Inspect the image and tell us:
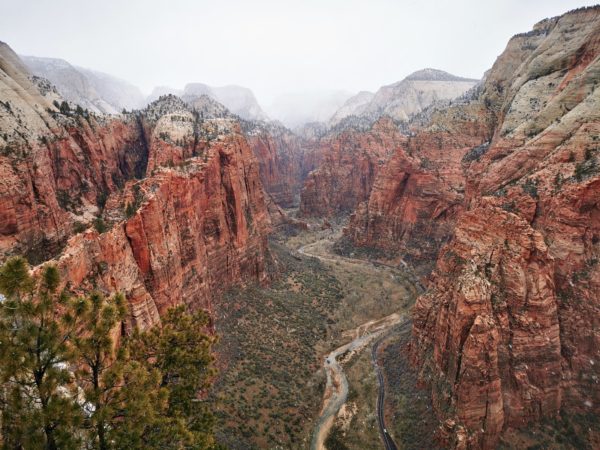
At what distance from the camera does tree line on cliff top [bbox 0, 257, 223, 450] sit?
35.5ft

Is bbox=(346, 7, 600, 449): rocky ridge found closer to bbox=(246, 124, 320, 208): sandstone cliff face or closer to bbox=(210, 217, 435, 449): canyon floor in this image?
bbox=(210, 217, 435, 449): canyon floor

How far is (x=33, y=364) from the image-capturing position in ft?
35.9

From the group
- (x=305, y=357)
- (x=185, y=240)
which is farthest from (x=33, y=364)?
(x=305, y=357)

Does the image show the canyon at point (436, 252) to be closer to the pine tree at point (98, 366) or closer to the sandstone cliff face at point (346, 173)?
the pine tree at point (98, 366)

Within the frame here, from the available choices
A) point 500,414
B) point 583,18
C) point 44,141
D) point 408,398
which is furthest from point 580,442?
point 583,18

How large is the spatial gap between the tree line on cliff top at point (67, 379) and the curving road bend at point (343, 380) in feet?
83.3

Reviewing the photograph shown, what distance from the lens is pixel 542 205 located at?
115 ft

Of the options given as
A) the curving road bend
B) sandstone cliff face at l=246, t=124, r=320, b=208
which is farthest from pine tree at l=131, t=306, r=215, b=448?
sandstone cliff face at l=246, t=124, r=320, b=208

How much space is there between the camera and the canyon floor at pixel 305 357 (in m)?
36.6

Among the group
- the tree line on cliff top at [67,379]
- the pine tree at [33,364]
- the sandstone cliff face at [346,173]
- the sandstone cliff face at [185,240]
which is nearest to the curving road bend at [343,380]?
the sandstone cliff face at [185,240]

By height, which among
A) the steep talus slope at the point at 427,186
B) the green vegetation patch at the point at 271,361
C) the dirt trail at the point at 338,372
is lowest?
the dirt trail at the point at 338,372

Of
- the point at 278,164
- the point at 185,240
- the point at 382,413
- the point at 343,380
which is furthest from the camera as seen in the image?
the point at 278,164

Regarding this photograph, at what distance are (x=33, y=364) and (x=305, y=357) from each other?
41.8m

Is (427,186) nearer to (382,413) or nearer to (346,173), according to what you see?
(382,413)
